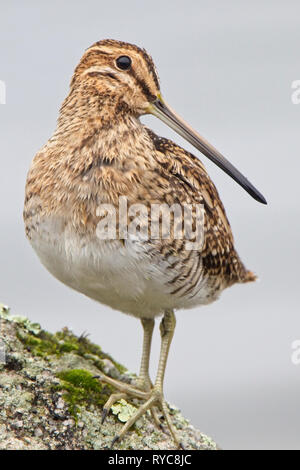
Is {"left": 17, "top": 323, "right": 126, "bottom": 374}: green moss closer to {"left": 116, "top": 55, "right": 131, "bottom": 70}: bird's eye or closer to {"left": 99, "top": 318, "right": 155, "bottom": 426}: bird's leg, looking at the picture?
{"left": 99, "top": 318, "right": 155, "bottom": 426}: bird's leg

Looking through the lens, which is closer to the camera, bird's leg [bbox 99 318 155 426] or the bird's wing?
bird's leg [bbox 99 318 155 426]

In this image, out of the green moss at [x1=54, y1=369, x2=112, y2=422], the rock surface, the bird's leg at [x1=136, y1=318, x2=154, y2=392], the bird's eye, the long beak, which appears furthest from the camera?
A: the bird's leg at [x1=136, y1=318, x2=154, y2=392]

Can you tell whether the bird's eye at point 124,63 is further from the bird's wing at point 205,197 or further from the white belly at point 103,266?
the white belly at point 103,266

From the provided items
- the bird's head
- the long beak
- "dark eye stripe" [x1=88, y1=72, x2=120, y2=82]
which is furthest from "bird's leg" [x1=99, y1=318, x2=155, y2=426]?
"dark eye stripe" [x1=88, y1=72, x2=120, y2=82]

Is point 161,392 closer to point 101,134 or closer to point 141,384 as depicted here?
point 141,384
